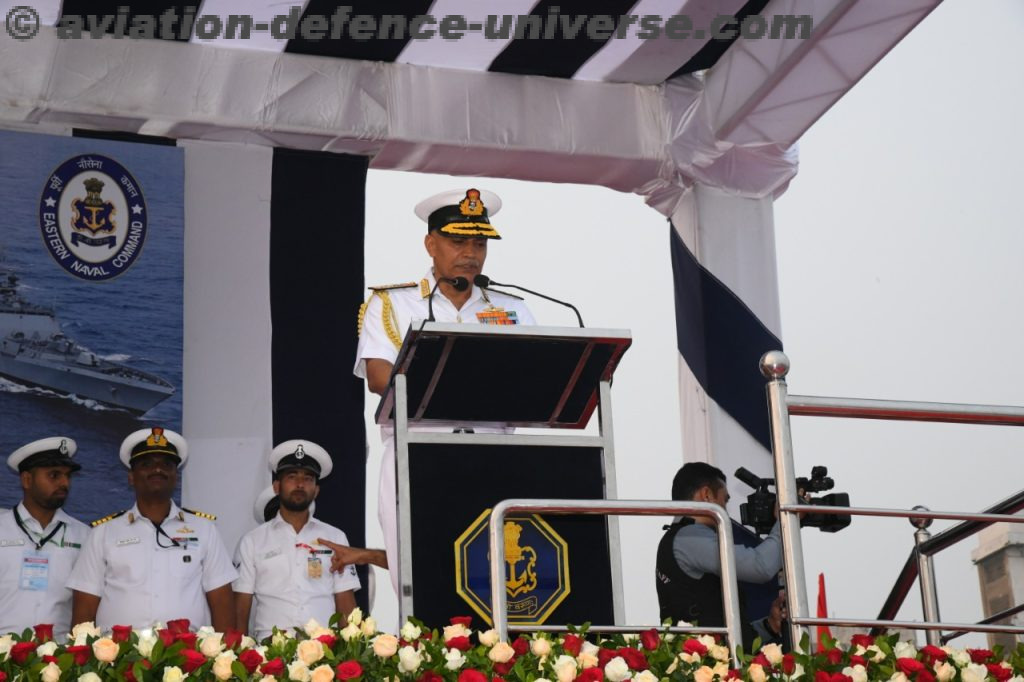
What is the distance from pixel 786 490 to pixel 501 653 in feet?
1.96

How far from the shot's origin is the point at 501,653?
7.43ft

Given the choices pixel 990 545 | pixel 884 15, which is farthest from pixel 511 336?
pixel 990 545

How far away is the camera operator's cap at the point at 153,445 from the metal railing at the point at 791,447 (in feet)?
8.01

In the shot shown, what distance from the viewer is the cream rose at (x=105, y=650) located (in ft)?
7.40

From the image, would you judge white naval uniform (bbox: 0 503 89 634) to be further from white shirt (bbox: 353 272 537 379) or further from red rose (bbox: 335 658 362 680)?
red rose (bbox: 335 658 362 680)

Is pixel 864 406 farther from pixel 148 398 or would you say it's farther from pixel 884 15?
pixel 148 398

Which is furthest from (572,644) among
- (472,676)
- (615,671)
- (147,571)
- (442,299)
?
(147,571)

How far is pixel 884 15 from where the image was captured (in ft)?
15.4

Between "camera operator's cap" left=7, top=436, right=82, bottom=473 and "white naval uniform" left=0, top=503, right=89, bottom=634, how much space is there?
16cm

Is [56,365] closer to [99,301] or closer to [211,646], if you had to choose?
[99,301]

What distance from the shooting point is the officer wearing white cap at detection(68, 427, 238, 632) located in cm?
413

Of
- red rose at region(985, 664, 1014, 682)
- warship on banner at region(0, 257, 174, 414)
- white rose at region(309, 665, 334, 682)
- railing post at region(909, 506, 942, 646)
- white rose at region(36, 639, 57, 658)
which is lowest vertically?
red rose at region(985, 664, 1014, 682)

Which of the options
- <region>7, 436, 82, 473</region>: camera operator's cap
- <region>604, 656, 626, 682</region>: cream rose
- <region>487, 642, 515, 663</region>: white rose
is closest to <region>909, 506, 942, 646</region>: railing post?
<region>604, 656, 626, 682</region>: cream rose

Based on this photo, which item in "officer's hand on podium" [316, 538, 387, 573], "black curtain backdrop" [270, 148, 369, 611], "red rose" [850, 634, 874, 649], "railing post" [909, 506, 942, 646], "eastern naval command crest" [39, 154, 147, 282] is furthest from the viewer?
"black curtain backdrop" [270, 148, 369, 611]
